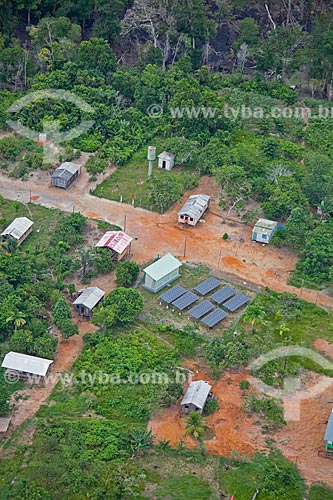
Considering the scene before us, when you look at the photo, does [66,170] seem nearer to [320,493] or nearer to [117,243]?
[117,243]

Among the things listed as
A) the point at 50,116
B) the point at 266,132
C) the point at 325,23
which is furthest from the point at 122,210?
the point at 325,23

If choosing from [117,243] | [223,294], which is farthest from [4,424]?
[223,294]

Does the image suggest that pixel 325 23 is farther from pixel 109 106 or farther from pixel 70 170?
pixel 70 170

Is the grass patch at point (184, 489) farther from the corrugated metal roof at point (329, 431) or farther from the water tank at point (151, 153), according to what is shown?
the water tank at point (151, 153)

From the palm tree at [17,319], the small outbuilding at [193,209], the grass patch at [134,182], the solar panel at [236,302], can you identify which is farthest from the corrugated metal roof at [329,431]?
the grass patch at [134,182]

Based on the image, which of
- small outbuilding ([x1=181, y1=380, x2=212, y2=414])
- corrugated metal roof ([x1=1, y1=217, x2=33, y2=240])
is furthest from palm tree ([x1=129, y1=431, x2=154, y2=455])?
corrugated metal roof ([x1=1, y1=217, x2=33, y2=240])

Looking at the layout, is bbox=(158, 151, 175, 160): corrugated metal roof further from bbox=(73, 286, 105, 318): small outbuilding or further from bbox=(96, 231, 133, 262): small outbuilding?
bbox=(73, 286, 105, 318): small outbuilding

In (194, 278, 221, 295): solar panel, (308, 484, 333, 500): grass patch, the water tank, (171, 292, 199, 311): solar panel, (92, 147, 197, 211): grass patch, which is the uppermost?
the water tank
